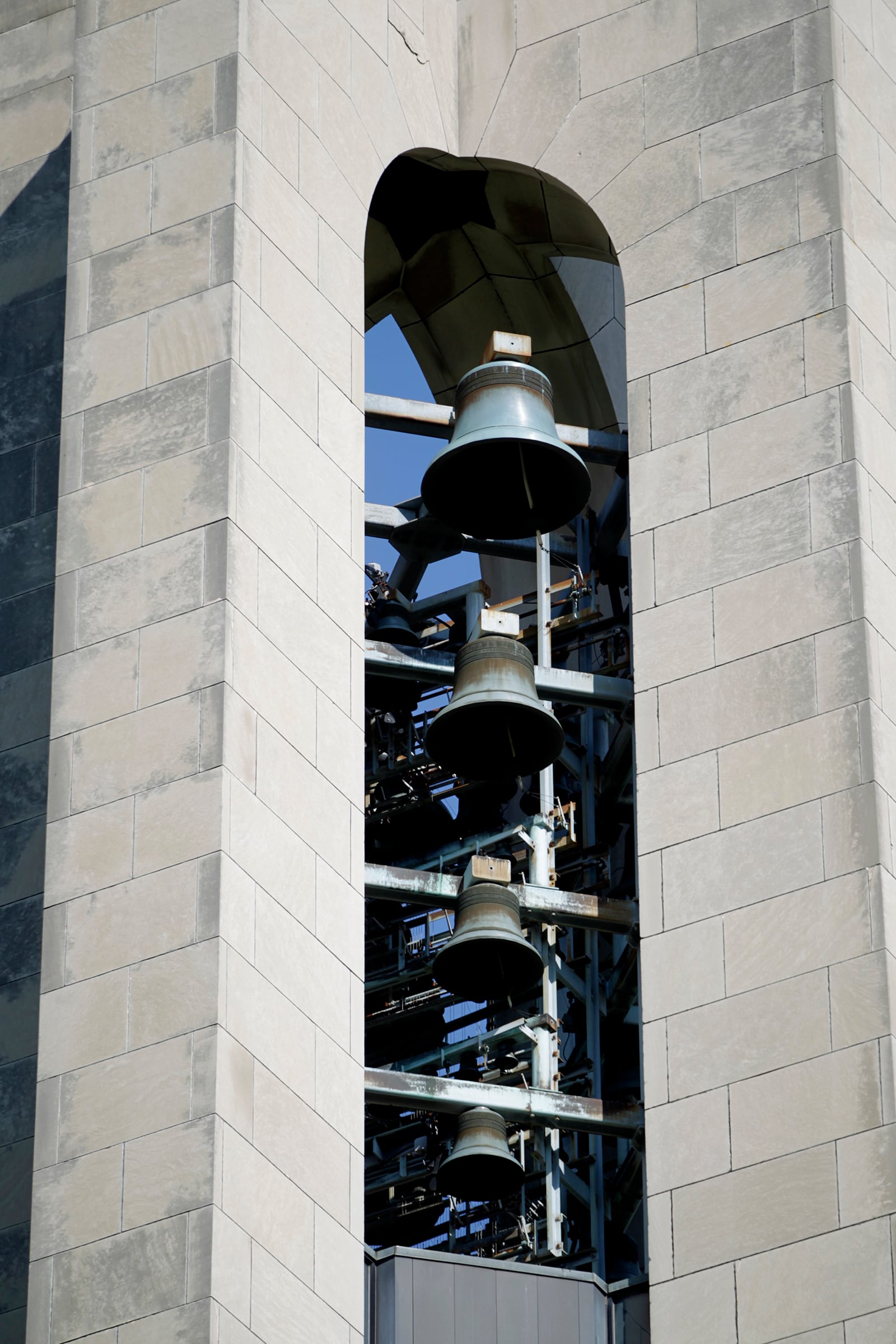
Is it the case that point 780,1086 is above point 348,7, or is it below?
below

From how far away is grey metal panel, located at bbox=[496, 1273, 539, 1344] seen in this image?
20156 millimetres

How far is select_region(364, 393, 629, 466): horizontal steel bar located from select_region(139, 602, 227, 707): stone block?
158 inches

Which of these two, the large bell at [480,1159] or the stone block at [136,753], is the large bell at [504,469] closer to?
the stone block at [136,753]

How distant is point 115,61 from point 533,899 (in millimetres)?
6551

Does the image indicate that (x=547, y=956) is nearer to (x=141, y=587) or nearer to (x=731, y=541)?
(x=731, y=541)

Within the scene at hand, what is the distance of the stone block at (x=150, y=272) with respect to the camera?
71.7 feet

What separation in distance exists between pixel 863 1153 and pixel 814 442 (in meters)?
5.09

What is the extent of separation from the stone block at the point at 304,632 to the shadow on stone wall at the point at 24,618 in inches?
89.6

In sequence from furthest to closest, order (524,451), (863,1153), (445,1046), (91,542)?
(445,1046)
(524,451)
(91,542)
(863,1153)

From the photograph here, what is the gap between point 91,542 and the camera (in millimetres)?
21172

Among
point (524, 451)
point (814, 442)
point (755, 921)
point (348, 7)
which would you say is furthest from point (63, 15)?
point (755, 921)

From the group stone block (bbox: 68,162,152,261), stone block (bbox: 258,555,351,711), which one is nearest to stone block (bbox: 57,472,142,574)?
stone block (bbox: 258,555,351,711)

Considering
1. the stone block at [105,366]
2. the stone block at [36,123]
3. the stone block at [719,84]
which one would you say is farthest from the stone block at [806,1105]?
the stone block at [36,123]

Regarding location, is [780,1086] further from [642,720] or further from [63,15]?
[63,15]
